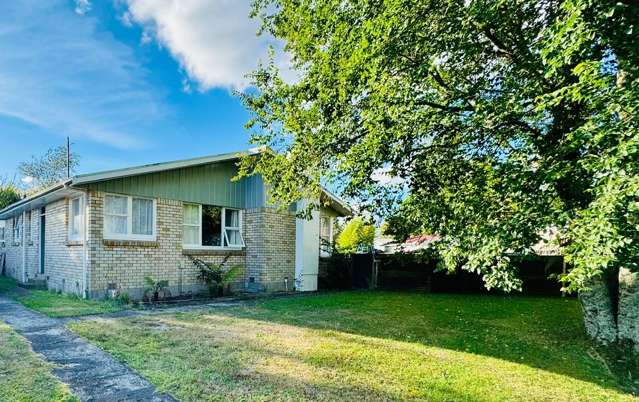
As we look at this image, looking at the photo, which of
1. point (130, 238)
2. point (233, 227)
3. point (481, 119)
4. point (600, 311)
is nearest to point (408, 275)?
point (233, 227)

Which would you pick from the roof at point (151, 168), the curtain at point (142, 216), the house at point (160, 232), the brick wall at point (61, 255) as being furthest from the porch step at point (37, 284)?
the roof at point (151, 168)

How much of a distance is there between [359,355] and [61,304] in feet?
25.5

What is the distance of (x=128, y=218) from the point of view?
10648mm

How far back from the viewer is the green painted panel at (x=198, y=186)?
1064 cm

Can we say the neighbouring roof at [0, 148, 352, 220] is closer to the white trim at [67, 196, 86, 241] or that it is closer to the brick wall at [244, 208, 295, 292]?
the white trim at [67, 196, 86, 241]

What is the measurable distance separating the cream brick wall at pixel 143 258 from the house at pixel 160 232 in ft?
0.09

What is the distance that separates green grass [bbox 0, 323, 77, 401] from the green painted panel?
5.56 meters

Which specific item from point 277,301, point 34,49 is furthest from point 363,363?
point 34,49

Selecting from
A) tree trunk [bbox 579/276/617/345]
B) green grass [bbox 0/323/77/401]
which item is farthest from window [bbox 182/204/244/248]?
tree trunk [bbox 579/276/617/345]

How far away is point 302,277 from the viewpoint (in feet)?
46.7

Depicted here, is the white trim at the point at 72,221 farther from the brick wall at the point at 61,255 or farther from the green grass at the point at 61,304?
the green grass at the point at 61,304

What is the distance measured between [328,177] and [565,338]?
5.42m

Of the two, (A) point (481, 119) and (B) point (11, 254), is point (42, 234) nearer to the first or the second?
(B) point (11, 254)

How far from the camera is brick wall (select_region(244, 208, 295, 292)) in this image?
43.7 ft
